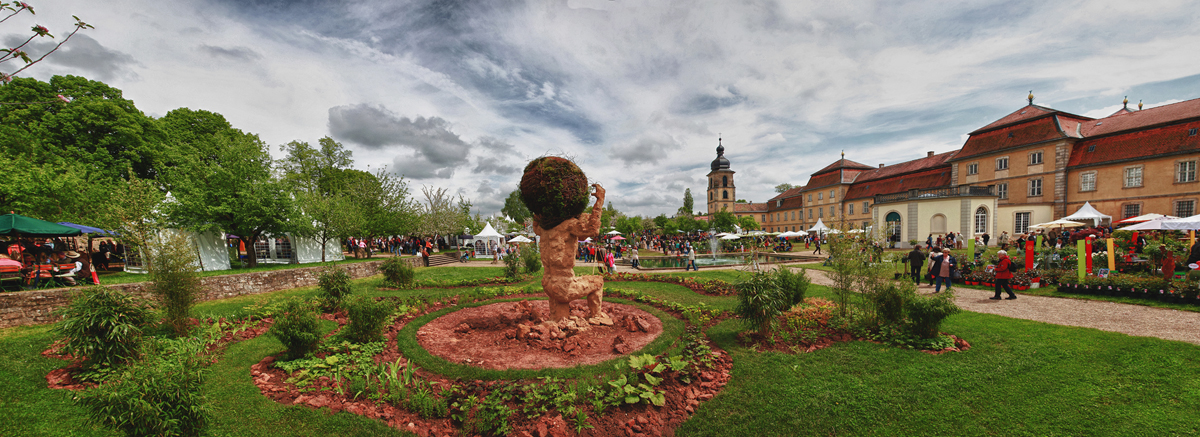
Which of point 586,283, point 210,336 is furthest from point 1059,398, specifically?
point 210,336

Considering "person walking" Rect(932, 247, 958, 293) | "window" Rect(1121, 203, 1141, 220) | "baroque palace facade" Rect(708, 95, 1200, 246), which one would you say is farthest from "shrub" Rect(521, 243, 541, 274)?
"window" Rect(1121, 203, 1141, 220)

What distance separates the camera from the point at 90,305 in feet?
19.8

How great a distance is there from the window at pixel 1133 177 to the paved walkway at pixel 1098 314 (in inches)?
1256

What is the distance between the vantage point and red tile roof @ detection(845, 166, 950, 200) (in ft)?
132

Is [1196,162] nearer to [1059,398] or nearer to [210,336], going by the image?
[1059,398]

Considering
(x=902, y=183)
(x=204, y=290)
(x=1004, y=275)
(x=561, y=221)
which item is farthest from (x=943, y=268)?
(x=902, y=183)

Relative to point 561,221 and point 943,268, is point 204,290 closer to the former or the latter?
point 561,221

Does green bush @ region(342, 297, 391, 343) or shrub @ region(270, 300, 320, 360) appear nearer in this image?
A: shrub @ region(270, 300, 320, 360)

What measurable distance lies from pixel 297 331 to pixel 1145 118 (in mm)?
53354

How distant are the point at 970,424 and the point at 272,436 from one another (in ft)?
27.7

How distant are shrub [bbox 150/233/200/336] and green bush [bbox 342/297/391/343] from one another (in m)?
3.33

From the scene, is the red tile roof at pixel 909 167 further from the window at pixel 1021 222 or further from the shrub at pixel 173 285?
the shrub at pixel 173 285

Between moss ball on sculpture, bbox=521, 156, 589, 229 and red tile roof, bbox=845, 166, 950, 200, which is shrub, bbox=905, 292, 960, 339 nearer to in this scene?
moss ball on sculpture, bbox=521, 156, 589, 229

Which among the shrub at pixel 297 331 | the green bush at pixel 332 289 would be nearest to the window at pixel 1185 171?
the shrub at pixel 297 331
